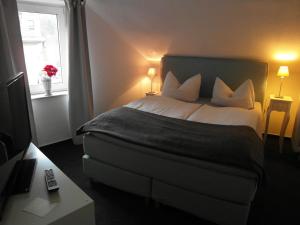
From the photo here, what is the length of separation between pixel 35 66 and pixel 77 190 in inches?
104

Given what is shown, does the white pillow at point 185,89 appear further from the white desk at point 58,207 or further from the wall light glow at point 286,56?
the white desk at point 58,207

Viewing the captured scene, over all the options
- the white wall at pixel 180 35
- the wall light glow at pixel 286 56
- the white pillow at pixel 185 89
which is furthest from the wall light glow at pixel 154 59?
the wall light glow at pixel 286 56

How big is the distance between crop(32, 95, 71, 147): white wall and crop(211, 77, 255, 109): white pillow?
2249mm

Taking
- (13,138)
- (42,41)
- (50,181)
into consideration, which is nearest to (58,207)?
(50,181)

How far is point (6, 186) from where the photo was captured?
1274mm

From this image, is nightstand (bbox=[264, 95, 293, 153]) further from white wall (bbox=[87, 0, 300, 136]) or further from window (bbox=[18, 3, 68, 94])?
window (bbox=[18, 3, 68, 94])

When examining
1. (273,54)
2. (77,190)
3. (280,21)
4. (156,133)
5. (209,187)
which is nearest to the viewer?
(77,190)

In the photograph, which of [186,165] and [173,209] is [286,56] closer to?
[186,165]

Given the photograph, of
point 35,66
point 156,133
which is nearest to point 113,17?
point 35,66

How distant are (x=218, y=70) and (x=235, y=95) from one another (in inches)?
23.0

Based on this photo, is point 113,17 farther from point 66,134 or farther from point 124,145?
point 124,145

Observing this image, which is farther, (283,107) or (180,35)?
(180,35)

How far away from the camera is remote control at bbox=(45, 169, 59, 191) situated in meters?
1.38

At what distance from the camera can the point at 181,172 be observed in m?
1.91
